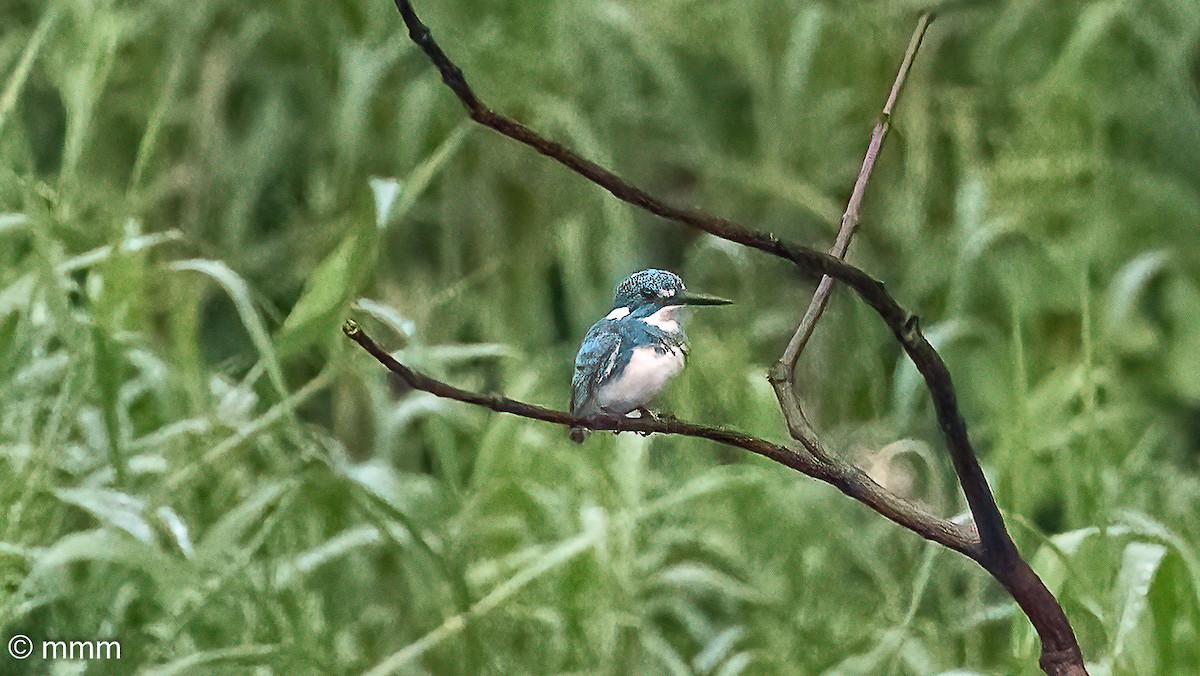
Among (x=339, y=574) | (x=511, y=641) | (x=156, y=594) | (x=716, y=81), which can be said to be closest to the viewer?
(x=156, y=594)

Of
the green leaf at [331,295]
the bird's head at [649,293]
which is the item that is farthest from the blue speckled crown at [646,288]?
the green leaf at [331,295]

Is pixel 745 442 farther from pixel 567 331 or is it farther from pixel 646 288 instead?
pixel 567 331

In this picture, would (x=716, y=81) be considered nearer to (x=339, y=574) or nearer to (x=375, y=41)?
(x=375, y=41)

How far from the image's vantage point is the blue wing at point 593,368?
76cm

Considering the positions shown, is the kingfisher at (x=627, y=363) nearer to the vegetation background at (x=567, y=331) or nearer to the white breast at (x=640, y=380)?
the white breast at (x=640, y=380)

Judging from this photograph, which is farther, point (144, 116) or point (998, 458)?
point (144, 116)

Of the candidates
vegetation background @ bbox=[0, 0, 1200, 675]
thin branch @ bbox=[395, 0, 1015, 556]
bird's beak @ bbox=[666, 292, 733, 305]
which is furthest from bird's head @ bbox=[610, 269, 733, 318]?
vegetation background @ bbox=[0, 0, 1200, 675]

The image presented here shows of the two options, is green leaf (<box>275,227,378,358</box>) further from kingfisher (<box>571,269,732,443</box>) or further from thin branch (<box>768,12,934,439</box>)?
thin branch (<box>768,12,934,439</box>)

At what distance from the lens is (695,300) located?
0.63 metres

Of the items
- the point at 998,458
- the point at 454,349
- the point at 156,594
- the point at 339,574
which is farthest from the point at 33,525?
the point at 998,458

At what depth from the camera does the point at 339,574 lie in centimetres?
201

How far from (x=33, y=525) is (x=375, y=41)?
1257mm

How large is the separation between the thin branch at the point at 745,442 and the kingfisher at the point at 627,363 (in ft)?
0.29

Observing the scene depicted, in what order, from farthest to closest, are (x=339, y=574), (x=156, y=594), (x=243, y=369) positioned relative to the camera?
(x=243, y=369), (x=339, y=574), (x=156, y=594)
